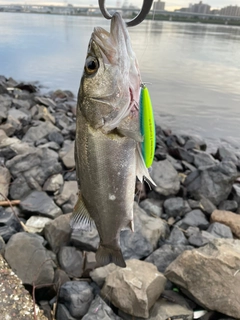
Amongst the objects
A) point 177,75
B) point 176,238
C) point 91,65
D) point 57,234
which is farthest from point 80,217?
point 177,75

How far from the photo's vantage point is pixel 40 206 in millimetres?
5035

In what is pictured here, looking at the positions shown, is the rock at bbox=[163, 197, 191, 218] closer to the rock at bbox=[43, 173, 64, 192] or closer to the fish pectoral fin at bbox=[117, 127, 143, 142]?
the rock at bbox=[43, 173, 64, 192]

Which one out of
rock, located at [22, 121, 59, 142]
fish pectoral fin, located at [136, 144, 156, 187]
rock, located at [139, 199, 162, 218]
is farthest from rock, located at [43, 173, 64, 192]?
fish pectoral fin, located at [136, 144, 156, 187]

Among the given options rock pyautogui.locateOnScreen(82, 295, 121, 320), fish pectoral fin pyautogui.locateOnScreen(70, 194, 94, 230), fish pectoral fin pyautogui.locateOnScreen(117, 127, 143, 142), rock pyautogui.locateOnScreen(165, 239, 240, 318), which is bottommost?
rock pyautogui.locateOnScreen(82, 295, 121, 320)

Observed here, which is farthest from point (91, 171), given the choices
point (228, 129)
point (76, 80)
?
point (76, 80)

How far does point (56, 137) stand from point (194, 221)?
4.01 metres

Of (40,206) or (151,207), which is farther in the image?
(151,207)

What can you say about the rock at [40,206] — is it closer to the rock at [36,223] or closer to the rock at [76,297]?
the rock at [36,223]

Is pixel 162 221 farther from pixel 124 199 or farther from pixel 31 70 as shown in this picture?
pixel 31 70

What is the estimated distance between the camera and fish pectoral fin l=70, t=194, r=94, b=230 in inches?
84.1

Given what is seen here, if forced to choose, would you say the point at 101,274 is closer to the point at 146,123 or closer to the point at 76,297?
the point at 76,297

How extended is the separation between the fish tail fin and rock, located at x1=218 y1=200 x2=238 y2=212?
4.03 m

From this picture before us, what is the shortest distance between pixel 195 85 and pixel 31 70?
33.1ft

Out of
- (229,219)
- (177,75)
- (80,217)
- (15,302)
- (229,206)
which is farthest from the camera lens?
(177,75)
